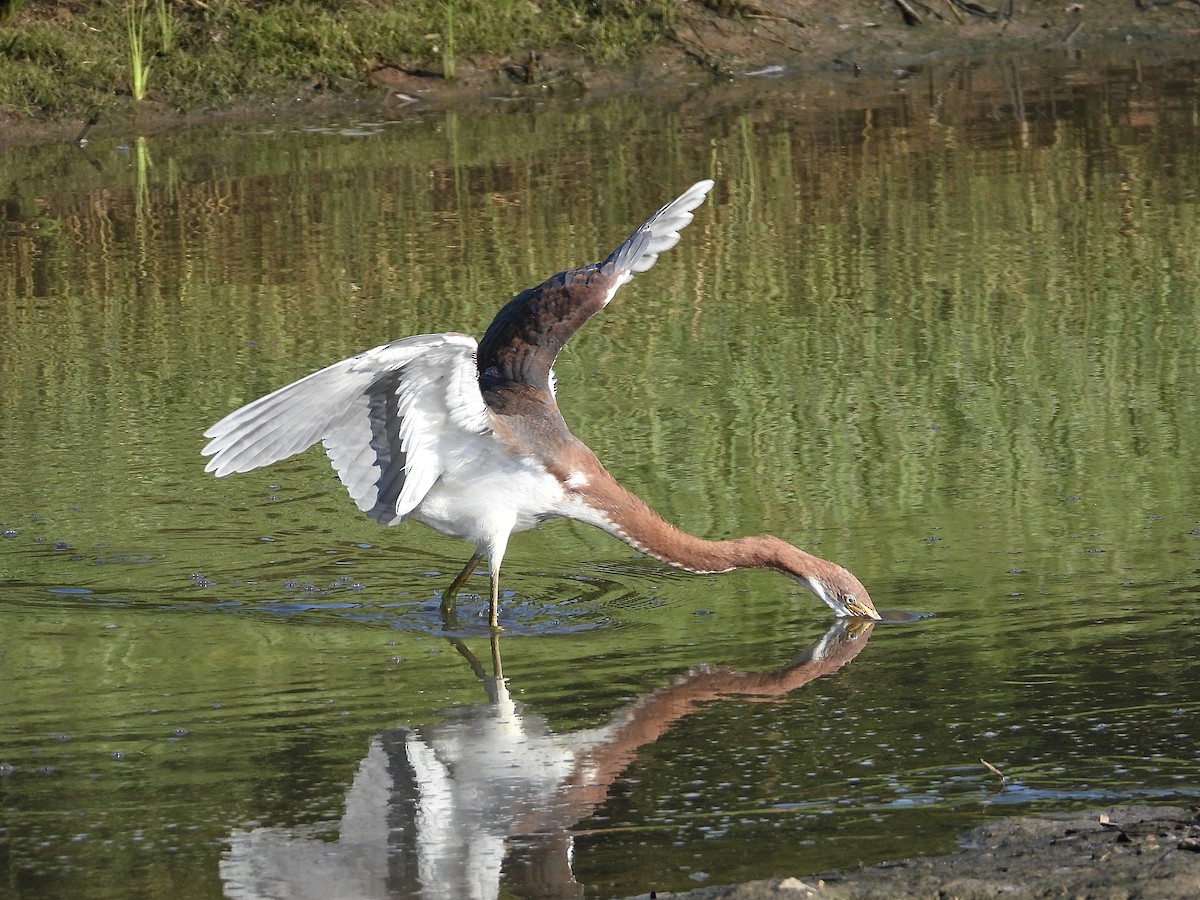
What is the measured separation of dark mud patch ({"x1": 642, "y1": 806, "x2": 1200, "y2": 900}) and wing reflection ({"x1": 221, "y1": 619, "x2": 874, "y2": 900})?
1.58 ft

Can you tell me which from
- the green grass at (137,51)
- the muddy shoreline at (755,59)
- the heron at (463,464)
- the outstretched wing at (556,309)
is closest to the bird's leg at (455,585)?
the heron at (463,464)

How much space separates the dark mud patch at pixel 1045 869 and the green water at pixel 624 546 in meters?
0.17

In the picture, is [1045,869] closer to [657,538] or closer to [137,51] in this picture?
[657,538]

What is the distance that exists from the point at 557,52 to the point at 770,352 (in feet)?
30.7

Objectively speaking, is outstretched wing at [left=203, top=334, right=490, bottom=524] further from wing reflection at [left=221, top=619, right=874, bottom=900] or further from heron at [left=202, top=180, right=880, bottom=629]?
wing reflection at [left=221, top=619, right=874, bottom=900]

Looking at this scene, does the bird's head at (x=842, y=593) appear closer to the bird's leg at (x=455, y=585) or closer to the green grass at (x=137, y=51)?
the bird's leg at (x=455, y=585)

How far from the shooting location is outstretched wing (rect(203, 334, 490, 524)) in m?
6.16

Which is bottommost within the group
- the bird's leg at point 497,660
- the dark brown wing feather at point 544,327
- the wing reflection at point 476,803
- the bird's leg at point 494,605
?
the wing reflection at point 476,803

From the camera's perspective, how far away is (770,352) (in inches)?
373

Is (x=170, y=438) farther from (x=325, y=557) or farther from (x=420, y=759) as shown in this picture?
(x=420, y=759)

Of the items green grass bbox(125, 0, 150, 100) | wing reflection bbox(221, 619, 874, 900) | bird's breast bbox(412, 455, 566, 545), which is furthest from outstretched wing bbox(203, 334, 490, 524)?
green grass bbox(125, 0, 150, 100)

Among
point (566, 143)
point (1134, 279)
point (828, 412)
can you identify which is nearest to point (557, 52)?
point (566, 143)

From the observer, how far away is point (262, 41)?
1728 centimetres

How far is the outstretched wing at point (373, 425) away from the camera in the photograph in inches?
242
